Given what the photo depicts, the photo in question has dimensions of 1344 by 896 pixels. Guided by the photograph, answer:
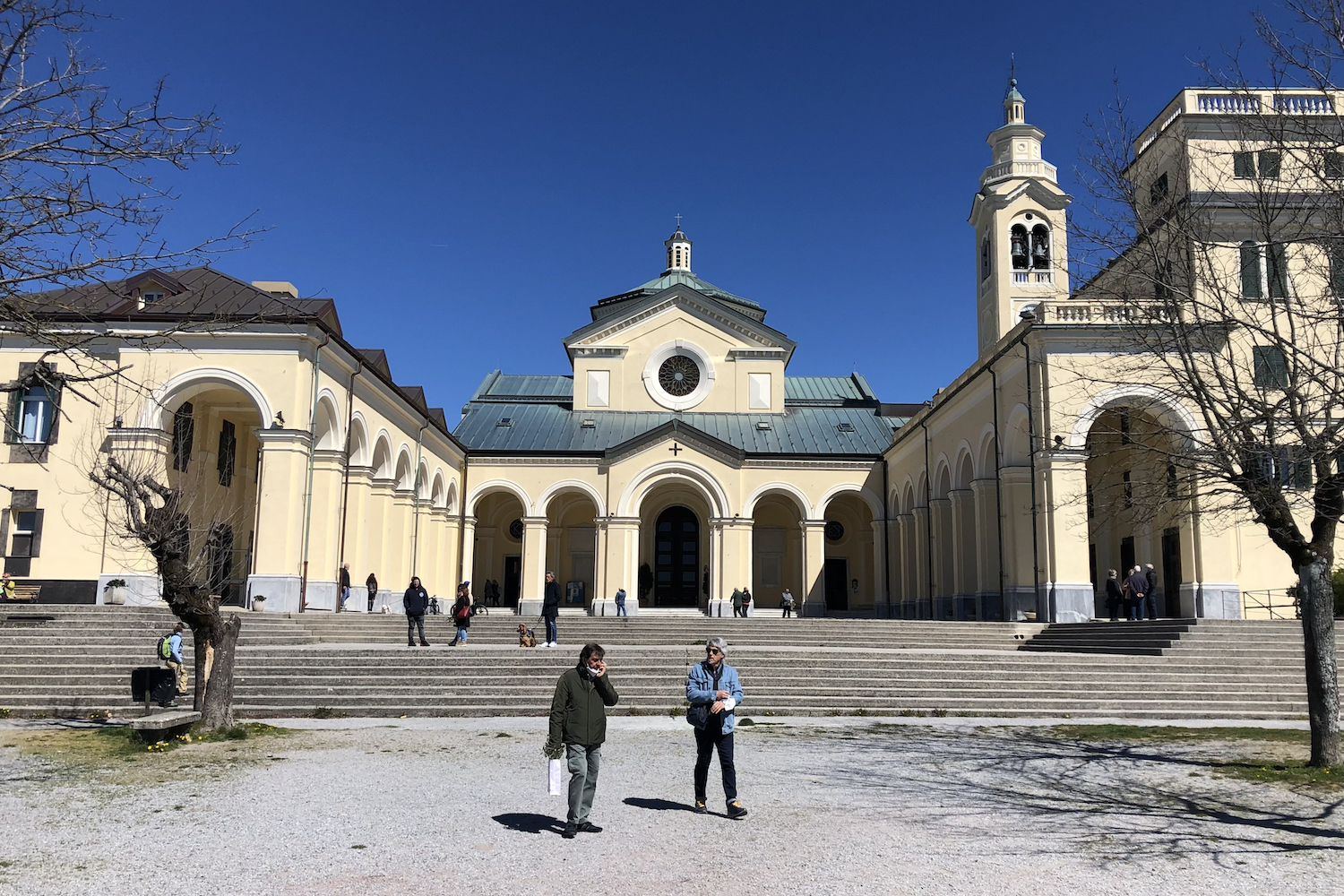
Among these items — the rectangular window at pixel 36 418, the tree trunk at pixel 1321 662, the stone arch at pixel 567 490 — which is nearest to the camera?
the tree trunk at pixel 1321 662

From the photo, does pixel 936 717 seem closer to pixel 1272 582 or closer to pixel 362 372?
pixel 1272 582

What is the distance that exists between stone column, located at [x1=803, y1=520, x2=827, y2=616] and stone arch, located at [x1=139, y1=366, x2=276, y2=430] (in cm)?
2028

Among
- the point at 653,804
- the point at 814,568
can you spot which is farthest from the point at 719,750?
the point at 814,568

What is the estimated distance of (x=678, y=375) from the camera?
4212 cm

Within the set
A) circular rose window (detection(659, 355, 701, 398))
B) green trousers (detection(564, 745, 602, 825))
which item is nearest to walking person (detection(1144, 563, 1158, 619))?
green trousers (detection(564, 745, 602, 825))

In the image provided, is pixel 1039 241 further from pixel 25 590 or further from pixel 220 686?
pixel 25 590

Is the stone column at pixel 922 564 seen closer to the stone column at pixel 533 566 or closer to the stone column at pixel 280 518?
the stone column at pixel 533 566

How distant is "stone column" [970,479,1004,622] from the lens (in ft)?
89.1

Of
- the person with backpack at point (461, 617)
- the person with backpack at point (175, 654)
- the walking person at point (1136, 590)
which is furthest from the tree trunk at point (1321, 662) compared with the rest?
the person with backpack at point (461, 617)

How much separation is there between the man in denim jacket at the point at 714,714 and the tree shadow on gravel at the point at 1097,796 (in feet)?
5.12

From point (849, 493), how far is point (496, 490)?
13977mm

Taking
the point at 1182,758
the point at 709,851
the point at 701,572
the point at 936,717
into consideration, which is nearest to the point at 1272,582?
the point at 936,717

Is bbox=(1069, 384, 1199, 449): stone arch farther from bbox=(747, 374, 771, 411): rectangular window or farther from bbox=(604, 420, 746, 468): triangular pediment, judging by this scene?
bbox=(747, 374, 771, 411): rectangular window

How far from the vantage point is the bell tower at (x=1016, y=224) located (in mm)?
33875
